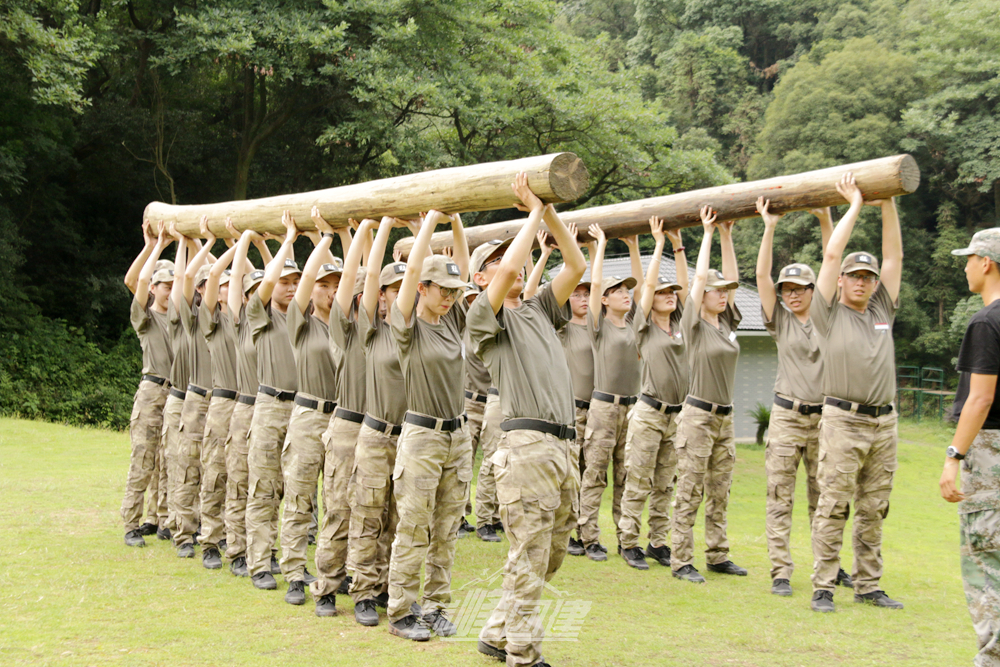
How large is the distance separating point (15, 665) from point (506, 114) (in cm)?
1380

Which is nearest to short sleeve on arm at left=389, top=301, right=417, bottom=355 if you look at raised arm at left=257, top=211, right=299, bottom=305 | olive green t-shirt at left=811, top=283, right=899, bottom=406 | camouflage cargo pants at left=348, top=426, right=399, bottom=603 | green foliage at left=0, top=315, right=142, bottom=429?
camouflage cargo pants at left=348, top=426, right=399, bottom=603

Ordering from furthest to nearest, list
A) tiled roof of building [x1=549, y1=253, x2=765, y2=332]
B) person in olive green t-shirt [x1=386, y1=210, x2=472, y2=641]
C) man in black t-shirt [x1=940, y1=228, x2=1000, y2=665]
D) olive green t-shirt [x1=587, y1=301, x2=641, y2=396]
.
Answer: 1. tiled roof of building [x1=549, y1=253, x2=765, y2=332]
2. olive green t-shirt [x1=587, y1=301, x2=641, y2=396]
3. person in olive green t-shirt [x1=386, y1=210, x2=472, y2=641]
4. man in black t-shirt [x1=940, y1=228, x2=1000, y2=665]

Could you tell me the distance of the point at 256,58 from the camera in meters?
16.0

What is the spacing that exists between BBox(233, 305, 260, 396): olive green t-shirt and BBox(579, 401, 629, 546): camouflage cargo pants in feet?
11.2

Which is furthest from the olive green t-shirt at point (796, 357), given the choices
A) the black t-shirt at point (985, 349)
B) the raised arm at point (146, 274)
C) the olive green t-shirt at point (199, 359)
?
the raised arm at point (146, 274)

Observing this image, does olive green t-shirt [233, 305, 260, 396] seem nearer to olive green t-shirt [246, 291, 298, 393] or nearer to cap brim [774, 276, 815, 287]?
olive green t-shirt [246, 291, 298, 393]

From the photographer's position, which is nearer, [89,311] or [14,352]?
[14,352]

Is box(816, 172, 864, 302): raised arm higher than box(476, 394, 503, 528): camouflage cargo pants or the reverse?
higher

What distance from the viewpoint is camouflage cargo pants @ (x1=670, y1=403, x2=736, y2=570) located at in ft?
25.7

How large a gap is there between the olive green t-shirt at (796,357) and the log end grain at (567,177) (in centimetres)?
286

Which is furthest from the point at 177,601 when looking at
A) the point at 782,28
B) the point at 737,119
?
the point at 782,28

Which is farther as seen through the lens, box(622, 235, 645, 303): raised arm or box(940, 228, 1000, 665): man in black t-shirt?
box(622, 235, 645, 303): raised arm

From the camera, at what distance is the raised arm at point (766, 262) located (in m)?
6.80

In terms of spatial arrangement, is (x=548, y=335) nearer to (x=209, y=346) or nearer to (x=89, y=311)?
(x=209, y=346)
